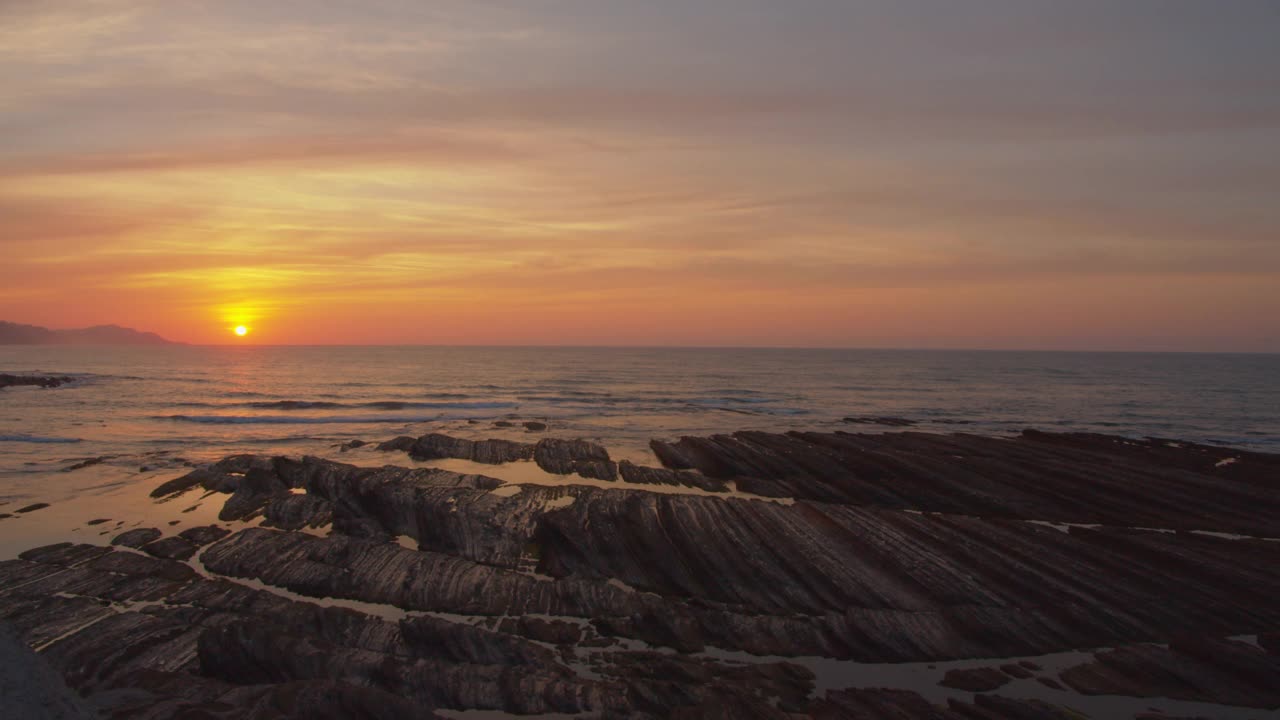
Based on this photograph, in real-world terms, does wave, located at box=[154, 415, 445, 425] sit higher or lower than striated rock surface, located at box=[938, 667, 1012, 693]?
lower

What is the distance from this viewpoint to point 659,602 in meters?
14.7

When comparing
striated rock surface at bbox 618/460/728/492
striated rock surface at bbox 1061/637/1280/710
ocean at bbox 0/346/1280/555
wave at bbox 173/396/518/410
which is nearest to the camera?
striated rock surface at bbox 1061/637/1280/710

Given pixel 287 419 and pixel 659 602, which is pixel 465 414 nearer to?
pixel 287 419

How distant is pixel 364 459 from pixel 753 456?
20.6m

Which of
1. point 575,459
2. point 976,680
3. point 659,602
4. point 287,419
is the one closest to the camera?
point 976,680

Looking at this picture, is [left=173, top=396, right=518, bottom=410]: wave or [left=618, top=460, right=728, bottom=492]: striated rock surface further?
[left=173, top=396, right=518, bottom=410]: wave

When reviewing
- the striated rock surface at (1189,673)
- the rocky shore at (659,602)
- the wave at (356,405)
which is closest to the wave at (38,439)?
the rocky shore at (659,602)

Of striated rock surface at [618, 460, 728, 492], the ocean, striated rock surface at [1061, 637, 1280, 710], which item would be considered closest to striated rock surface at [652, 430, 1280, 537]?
striated rock surface at [618, 460, 728, 492]

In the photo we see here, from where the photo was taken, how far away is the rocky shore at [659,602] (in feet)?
35.6

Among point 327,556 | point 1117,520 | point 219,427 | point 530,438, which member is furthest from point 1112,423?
point 219,427

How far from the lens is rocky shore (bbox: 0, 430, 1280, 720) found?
10.9 metres

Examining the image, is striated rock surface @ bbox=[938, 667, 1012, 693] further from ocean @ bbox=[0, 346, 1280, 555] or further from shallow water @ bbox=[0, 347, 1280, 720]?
ocean @ bbox=[0, 346, 1280, 555]

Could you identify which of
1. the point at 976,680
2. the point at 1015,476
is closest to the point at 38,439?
the point at 976,680

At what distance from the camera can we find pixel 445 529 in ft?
65.3
